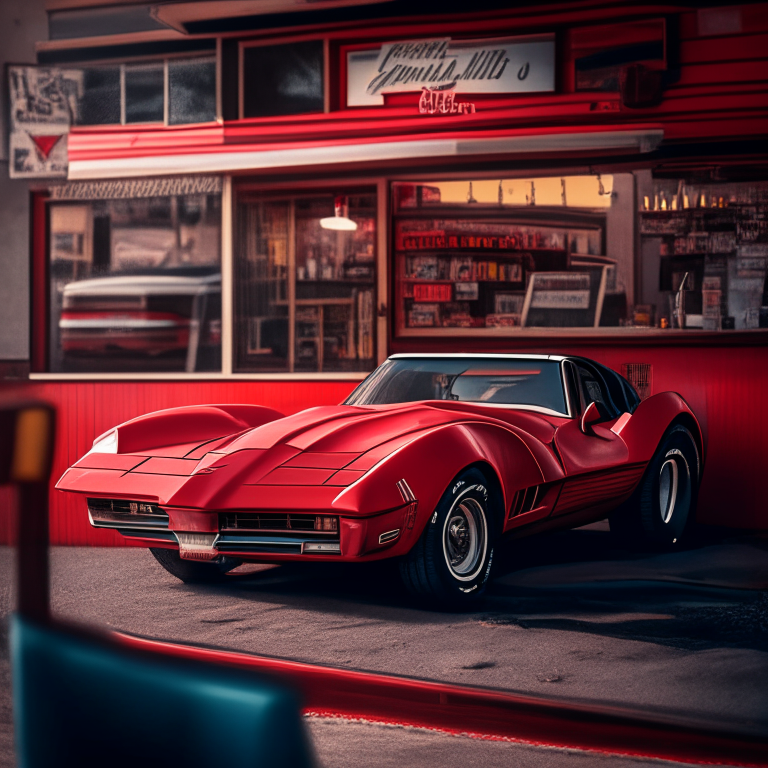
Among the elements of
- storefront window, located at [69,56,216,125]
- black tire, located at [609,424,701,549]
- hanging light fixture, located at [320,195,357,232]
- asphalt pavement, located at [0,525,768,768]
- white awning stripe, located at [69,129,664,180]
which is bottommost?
asphalt pavement, located at [0,525,768,768]

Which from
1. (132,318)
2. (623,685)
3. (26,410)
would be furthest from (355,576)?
(26,410)

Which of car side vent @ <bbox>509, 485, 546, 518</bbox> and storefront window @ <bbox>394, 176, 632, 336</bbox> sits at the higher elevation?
storefront window @ <bbox>394, 176, 632, 336</bbox>

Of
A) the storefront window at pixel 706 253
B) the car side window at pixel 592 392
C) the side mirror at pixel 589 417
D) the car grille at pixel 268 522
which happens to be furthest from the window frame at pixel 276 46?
the car grille at pixel 268 522

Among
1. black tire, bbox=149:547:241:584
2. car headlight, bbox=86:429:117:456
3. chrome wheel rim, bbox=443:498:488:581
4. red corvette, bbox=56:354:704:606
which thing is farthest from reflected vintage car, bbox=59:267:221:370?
chrome wheel rim, bbox=443:498:488:581

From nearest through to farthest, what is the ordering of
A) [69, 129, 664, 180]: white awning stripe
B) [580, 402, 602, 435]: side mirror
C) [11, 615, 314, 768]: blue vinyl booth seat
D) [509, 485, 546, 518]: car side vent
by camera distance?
[11, 615, 314, 768]: blue vinyl booth seat
[509, 485, 546, 518]: car side vent
[580, 402, 602, 435]: side mirror
[69, 129, 664, 180]: white awning stripe

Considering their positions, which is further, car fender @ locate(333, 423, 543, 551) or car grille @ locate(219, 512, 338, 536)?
car grille @ locate(219, 512, 338, 536)

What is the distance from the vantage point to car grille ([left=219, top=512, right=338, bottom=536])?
13.6ft

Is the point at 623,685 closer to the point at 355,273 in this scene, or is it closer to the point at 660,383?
the point at 660,383

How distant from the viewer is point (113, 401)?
7.07 m

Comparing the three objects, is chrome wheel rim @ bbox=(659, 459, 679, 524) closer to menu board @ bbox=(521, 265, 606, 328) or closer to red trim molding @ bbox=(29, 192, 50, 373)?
menu board @ bbox=(521, 265, 606, 328)

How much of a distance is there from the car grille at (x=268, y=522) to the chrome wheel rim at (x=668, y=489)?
8.84 feet

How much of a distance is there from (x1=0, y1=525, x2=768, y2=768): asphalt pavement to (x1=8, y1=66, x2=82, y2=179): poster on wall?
3.29m

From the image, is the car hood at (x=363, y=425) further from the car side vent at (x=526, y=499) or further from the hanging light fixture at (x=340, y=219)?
the hanging light fixture at (x=340, y=219)

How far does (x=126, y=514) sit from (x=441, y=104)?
4.20m
